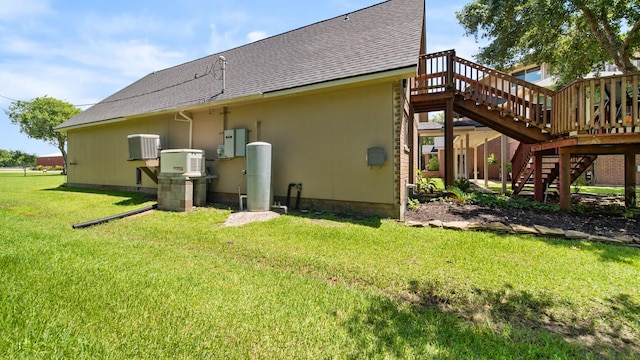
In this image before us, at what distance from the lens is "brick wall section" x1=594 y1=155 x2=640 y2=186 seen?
49.0ft

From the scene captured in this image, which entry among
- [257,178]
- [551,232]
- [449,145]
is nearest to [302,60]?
[257,178]

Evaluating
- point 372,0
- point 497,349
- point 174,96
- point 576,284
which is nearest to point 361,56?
point 372,0

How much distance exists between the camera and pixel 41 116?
30.2 m

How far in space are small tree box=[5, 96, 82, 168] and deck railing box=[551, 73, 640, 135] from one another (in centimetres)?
4130

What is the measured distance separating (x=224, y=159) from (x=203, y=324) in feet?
Answer: 21.3

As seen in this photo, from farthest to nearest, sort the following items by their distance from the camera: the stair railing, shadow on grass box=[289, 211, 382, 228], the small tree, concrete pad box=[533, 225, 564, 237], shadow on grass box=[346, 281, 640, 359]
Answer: the small tree < the stair railing < shadow on grass box=[289, 211, 382, 228] < concrete pad box=[533, 225, 564, 237] < shadow on grass box=[346, 281, 640, 359]

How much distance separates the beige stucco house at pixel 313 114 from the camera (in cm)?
578

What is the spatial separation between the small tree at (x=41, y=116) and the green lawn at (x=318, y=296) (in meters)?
36.9

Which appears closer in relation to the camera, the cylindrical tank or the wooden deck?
the wooden deck

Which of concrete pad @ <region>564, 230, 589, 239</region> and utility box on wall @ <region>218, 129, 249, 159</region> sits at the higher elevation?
utility box on wall @ <region>218, 129, 249, 159</region>

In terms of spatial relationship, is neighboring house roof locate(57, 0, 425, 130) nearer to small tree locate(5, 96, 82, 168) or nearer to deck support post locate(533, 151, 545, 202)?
deck support post locate(533, 151, 545, 202)

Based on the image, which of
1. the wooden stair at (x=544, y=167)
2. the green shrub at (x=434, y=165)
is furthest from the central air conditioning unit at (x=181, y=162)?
the green shrub at (x=434, y=165)

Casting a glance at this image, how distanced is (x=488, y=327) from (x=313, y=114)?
17.9ft

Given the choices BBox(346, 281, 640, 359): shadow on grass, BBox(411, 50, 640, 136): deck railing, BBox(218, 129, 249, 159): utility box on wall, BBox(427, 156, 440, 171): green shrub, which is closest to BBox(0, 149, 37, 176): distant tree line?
BBox(218, 129, 249, 159): utility box on wall
